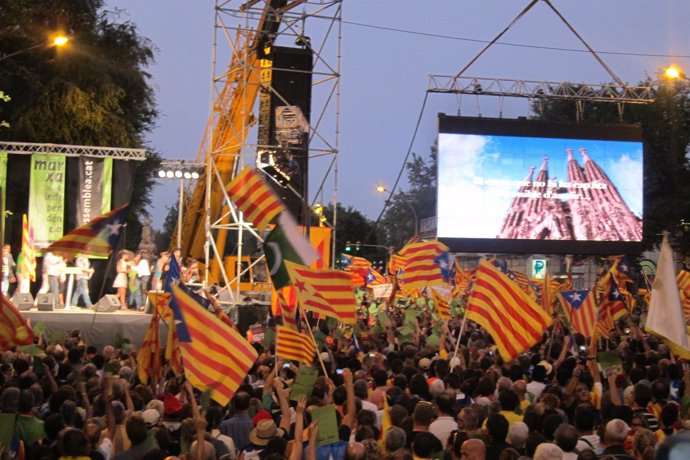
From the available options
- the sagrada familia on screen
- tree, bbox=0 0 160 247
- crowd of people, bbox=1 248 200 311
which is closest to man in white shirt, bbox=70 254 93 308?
crowd of people, bbox=1 248 200 311

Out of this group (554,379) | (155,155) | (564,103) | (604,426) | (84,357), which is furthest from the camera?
(564,103)

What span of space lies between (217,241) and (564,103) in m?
29.3

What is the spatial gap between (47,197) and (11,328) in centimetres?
1477

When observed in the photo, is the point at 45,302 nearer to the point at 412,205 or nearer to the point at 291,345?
the point at 291,345

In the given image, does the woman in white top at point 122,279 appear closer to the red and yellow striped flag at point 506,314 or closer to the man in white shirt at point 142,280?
the man in white shirt at point 142,280

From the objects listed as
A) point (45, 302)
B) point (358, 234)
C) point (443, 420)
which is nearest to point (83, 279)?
point (45, 302)

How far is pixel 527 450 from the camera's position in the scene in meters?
6.64

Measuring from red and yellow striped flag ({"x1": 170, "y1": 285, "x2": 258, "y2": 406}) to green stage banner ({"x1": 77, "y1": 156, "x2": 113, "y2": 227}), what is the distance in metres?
16.8

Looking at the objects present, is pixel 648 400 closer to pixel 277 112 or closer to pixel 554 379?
pixel 554 379

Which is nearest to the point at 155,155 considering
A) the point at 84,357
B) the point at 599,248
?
the point at 599,248

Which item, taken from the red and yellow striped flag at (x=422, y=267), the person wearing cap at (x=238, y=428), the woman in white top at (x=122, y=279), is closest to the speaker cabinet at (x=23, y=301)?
the woman in white top at (x=122, y=279)

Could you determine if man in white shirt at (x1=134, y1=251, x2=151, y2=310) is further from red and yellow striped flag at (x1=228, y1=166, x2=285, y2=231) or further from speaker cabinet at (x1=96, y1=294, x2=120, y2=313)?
red and yellow striped flag at (x1=228, y1=166, x2=285, y2=231)

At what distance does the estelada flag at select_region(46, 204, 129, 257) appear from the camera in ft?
37.3

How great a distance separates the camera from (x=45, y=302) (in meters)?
21.4
